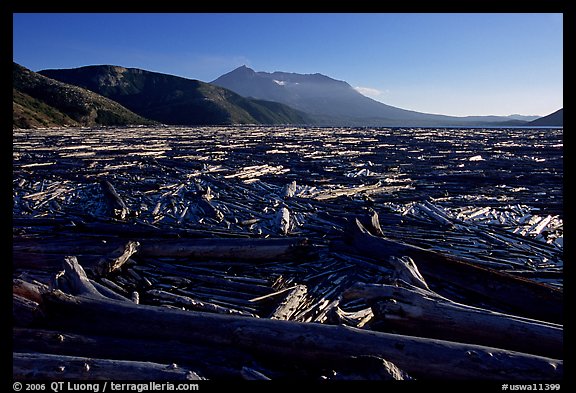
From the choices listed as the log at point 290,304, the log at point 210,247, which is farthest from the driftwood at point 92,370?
the log at point 210,247

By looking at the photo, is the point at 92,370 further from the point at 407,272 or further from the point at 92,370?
the point at 407,272

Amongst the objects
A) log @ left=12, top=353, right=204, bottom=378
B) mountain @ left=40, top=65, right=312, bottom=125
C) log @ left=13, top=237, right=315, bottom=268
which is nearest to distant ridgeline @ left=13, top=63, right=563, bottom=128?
mountain @ left=40, top=65, right=312, bottom=125

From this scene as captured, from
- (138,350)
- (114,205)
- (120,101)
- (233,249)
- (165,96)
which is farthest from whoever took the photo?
(165,96)

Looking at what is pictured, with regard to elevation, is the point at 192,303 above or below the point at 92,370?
below

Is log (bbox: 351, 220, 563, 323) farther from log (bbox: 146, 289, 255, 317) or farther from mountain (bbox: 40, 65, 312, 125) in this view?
mountain (bbox: 40, 65, 312, 125)

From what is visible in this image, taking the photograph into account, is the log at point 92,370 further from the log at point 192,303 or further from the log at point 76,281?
the log at point 192,303

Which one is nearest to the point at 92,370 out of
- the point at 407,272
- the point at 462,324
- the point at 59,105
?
the point at 462,324
